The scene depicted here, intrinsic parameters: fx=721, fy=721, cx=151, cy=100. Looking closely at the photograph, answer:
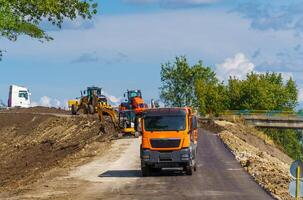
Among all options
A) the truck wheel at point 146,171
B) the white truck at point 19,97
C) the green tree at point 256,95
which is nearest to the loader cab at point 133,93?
the truck wheel at point 146,171

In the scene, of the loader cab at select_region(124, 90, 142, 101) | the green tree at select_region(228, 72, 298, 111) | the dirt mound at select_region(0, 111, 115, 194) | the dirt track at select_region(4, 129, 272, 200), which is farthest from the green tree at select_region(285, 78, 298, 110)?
the dirt track at select_region(4, 129, 272, 200)

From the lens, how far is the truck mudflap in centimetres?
2900

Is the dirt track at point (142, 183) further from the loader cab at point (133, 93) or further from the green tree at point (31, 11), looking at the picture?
the loader cab at point (133, 93)

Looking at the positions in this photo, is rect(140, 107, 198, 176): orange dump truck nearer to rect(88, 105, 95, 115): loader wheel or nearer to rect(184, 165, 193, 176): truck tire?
rect(184, 165, 193, 176): truck tire

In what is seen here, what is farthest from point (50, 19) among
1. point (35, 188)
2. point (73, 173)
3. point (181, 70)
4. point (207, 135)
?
point (181, 70)

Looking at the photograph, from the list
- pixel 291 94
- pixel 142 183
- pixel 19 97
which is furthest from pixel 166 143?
pixel 291 94

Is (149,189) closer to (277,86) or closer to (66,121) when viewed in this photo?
(66,121)

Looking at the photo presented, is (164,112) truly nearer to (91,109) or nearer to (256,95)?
(91,109)

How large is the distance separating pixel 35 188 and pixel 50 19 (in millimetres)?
6184

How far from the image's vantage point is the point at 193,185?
88.0 feet

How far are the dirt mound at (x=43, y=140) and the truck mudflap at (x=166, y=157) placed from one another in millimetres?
4913

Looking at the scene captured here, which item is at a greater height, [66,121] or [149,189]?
[66,121]

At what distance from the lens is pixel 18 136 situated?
70188mm

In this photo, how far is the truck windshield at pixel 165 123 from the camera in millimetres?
29141
